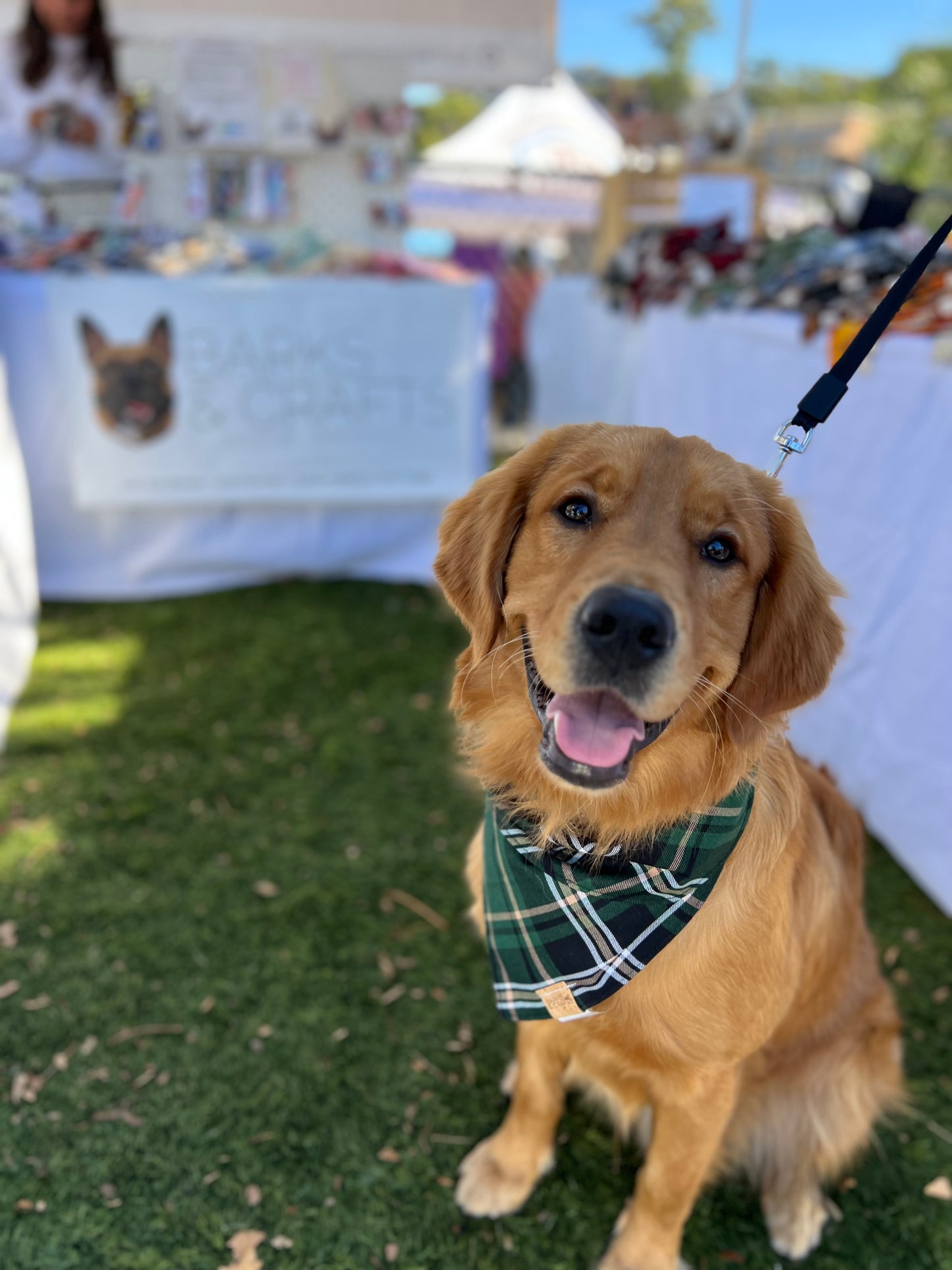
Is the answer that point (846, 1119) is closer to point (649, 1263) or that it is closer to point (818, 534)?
point (649, 1263)

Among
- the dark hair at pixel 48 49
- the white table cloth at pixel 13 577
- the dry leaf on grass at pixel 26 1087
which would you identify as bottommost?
the dry leaf on grass at pixel 26 1087

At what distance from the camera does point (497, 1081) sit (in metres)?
2.36

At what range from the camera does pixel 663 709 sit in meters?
1.46

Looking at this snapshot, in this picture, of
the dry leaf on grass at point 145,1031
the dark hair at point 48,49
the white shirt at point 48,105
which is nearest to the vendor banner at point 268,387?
the white shirt at point 48,105

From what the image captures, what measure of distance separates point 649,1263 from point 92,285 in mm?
4864

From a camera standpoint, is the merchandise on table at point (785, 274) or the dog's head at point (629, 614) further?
the merchandise on table at point (785, 274)

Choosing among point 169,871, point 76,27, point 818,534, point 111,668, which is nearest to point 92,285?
point 111,668

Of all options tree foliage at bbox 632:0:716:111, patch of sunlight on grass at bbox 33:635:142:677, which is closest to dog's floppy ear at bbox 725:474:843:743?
patch of sunlight on grass at bbox 33:635:142:677

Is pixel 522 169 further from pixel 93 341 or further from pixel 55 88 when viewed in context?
pixel 93 341

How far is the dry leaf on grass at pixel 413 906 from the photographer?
2.88 meters

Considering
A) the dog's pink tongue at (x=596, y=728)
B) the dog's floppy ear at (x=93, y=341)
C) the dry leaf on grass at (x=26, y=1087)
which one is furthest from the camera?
the dog's floppy ear at (x=93, y=341)

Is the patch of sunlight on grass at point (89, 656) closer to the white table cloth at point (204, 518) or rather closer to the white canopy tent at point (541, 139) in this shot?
the white table cloth at point (204, 518)

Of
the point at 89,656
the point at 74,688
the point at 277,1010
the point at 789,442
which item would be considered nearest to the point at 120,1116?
the point at 277,1010

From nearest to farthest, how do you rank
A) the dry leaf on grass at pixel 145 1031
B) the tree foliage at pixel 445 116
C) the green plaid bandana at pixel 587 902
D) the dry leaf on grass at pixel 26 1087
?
1. the green plaid bandana at pixel 587 902
2. the dry leaf on grass at pixel 26 1087
3. the dry leaf on grass at pixel 145 1031
4. the tree foliage at pixel 445 116
